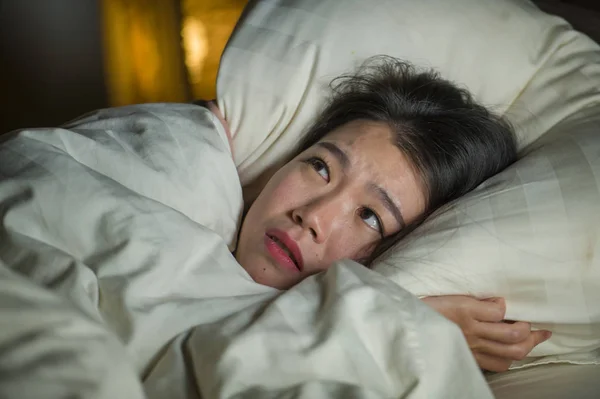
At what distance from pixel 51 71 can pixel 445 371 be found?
1.56 metres

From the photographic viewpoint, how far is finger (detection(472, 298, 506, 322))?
71cm

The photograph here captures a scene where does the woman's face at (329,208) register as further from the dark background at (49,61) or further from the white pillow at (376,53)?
the dark background at (49,61)

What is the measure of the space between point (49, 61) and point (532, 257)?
1500 mm

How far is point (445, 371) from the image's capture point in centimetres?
54

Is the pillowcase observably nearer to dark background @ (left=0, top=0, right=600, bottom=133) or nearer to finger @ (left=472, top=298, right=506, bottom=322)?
finger @ (left=472, top=298, right=506, bottom=322)

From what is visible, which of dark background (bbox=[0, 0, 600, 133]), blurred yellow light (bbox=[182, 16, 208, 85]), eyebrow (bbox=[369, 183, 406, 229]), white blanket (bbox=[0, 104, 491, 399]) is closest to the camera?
white blanket (bbox=[0, 104, 491, 399])

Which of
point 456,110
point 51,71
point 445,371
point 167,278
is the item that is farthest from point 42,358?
point 51,71

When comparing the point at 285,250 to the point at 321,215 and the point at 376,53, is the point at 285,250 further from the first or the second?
the point at 376,53

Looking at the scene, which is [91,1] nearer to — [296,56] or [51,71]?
[51,71]

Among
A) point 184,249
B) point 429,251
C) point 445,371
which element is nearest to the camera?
point 445,371

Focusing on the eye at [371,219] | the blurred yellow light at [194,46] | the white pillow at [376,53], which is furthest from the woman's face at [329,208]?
the blurred yellow light at [194,46]

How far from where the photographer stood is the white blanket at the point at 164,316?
17.8 inches

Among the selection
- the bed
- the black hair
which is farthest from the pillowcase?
Result: the black hair

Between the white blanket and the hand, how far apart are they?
0.15m
